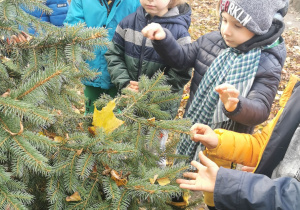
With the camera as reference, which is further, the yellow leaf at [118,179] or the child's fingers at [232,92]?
the child's fingers at [232,92]

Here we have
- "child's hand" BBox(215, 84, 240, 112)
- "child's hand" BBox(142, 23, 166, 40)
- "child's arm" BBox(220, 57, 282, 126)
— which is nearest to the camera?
"child's hand" BBox(215, 84, 240, 112)

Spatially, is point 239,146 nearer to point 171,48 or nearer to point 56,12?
point 171,48

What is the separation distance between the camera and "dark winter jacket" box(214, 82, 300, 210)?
4.58 feet

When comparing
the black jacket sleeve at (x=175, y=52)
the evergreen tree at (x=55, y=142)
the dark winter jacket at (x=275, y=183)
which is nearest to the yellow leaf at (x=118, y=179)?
the evergreen tree at (x=55, y=142)

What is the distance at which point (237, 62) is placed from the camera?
2.28 m

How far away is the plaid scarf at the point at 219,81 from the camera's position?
223 centimetres

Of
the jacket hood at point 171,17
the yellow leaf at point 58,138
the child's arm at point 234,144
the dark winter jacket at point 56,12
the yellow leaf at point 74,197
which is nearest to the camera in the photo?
the yellow leaf at point 74,197

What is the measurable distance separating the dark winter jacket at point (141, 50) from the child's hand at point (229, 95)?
0.85m

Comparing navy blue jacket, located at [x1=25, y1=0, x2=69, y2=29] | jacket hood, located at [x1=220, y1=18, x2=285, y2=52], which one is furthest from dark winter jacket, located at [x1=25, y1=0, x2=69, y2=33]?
jacket hood, located at [x1=220, y1=18, x2=285, y2=52]

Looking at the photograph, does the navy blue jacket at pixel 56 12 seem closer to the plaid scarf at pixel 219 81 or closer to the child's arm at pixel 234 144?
the plaid scarf at pixel 219 81

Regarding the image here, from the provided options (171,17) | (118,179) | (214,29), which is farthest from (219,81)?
(214,29)

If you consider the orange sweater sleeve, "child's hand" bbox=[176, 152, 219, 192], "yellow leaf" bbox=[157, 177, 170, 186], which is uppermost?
"yellow leaf" bbox=[157, 177, 170, 186]

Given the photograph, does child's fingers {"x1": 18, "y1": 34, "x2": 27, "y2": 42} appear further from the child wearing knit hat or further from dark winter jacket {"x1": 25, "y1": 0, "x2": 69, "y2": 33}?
dark winter jacket {"x1": 25, "y1": 0, "x2": 69, "y2": 33}

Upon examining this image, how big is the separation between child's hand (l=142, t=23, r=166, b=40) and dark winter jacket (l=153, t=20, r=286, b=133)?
8 cm
